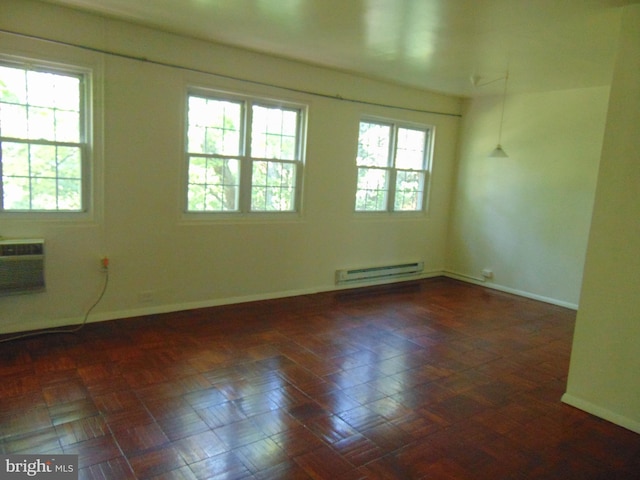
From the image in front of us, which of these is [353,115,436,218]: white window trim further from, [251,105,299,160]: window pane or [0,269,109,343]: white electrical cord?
[0,269,109,343]: white electrical cord

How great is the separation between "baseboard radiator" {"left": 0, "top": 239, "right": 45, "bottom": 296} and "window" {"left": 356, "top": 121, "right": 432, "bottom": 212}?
137 inches

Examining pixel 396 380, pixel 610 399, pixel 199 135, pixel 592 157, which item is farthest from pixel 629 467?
pixel 199 135

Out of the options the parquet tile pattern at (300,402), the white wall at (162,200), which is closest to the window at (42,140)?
the white wall at (162,200)

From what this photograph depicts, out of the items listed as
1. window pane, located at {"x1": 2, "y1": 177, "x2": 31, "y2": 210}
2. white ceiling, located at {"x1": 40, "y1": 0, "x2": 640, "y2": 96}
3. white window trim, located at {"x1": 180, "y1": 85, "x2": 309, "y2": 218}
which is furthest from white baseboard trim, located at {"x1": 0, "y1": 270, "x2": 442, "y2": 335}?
white ceiling, located at {"x1": 40, "y1": 0, "x2": 640, "y2": 96}

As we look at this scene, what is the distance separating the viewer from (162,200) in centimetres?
411

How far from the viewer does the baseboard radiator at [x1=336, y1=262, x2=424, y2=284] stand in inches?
218

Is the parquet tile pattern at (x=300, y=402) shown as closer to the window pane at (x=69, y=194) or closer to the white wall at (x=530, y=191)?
the window pane at (x=69, y=194)

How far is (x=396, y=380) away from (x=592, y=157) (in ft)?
11.9

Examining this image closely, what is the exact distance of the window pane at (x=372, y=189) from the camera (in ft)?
18.6

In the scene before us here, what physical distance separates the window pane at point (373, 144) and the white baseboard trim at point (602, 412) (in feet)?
11.3

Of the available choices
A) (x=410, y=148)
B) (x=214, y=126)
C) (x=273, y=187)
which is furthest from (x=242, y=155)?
(x=410, y=148)

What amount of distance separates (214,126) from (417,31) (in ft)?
6.80

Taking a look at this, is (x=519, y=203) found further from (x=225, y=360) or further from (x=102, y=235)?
(x=102, y=235)

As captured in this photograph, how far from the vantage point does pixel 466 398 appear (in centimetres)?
299
